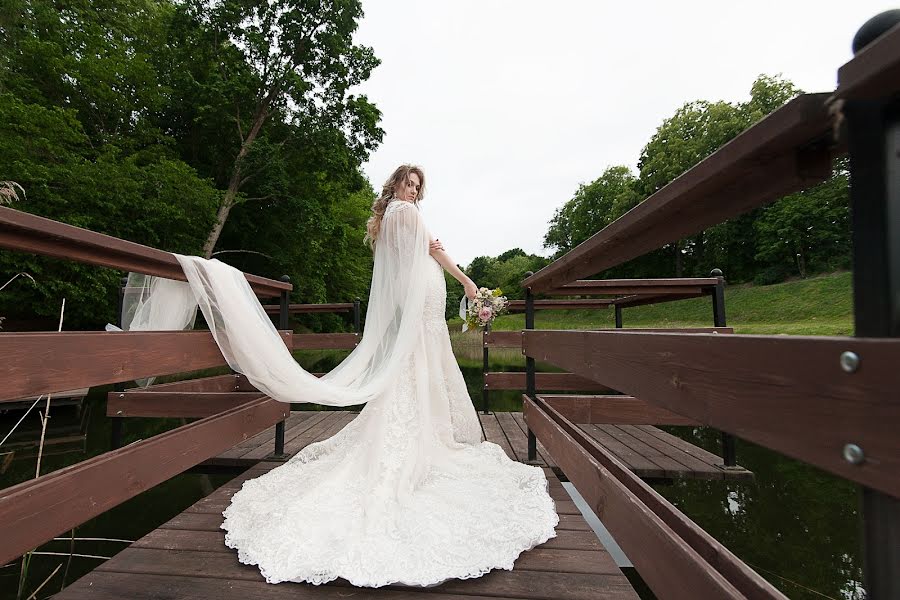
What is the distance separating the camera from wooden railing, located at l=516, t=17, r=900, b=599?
1.70ft

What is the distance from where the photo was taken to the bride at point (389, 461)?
5.63 feet

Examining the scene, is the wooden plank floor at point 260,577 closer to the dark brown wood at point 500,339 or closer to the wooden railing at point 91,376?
the wooden railing at point 91,376

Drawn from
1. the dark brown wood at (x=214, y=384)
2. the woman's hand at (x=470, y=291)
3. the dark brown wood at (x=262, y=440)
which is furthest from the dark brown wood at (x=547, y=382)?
the dark brown wood at (x=214, y=384)

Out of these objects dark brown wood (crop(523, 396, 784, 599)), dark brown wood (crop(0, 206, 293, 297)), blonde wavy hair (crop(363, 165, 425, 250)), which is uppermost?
blonde wavy hair (crop(363, 165, 425, 250))

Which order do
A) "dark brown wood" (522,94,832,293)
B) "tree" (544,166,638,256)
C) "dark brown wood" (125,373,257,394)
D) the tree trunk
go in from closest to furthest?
"dark brown wood" (522,94,832,293) < "dark brown wood" (125,373,257,394) < the tree trunk < "tree" (544,166,638,256)

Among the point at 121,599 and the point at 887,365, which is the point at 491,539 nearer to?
the point at 121,599

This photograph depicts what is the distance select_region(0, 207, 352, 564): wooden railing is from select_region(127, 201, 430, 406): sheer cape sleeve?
142mm

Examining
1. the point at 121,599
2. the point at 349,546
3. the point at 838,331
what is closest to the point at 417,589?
the point at 349,546

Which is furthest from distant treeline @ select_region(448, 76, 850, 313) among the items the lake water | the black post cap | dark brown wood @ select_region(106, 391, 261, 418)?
the black post cap

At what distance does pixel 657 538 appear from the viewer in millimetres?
1060

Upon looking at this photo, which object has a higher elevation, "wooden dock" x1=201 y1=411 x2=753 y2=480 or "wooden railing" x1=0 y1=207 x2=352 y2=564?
"wooden railing" x1=0 y1=207 x2=352 y2=564

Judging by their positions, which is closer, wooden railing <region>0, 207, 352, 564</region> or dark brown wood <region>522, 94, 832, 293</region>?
dark brown wood <region>522, 94, 832, 293</region>

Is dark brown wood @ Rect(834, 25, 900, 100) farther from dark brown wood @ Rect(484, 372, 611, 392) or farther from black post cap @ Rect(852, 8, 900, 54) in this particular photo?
dark brown wood @ Rect(484, 372, 611, 392)

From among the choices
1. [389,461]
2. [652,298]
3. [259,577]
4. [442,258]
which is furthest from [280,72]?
[259,577]
